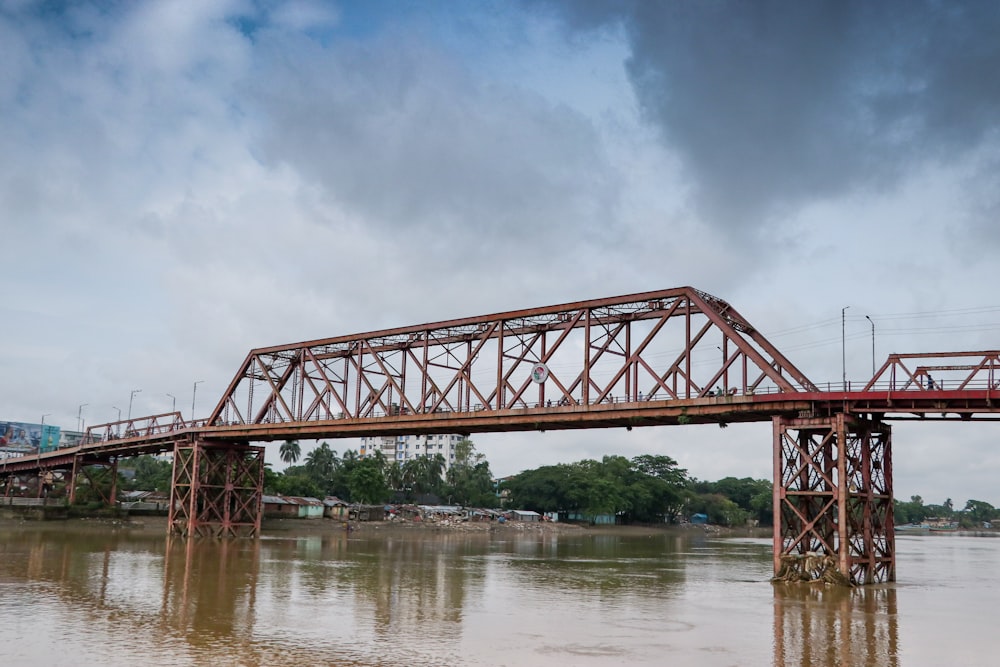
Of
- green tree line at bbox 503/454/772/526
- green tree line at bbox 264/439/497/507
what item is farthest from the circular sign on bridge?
green tree line at bbox 503/454/772/526

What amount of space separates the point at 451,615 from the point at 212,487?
4686 cm

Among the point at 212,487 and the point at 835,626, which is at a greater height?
the point at 212,487

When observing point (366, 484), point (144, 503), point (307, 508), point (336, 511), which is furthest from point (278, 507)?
point (366, 484)

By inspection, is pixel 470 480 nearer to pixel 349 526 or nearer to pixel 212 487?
pixel 349 526

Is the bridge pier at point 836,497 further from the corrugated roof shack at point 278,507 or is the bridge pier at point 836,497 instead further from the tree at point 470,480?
the tree at point 470,480

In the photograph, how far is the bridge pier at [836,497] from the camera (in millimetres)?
36062

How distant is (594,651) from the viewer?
63.6ft

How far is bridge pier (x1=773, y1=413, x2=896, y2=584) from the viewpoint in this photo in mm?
36062

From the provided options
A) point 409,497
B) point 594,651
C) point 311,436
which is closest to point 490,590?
point 594,651

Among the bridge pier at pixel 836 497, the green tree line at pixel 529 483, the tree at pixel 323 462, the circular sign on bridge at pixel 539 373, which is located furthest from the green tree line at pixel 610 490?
the bridge pier at pixel 836 497

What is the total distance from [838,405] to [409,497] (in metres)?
126

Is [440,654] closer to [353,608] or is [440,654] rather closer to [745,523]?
[353,608]

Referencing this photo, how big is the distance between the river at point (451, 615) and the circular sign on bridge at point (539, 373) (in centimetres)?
1091

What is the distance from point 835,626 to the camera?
24047 mm
